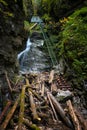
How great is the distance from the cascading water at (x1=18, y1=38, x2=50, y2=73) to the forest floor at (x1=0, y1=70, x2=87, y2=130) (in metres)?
2.94

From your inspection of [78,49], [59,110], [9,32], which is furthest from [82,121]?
[9,32]

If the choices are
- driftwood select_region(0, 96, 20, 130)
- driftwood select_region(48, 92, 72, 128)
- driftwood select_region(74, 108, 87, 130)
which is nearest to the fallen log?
driftwood select_region(0, 96, 20, 130)

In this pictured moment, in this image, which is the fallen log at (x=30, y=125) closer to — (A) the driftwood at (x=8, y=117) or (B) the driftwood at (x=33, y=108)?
(B) the driftwood at (x=33, y=108)

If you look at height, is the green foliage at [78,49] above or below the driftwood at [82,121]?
above

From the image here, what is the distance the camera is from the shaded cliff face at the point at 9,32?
7202 mm

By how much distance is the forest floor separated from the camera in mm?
4953

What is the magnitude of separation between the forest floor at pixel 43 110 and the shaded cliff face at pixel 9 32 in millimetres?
855

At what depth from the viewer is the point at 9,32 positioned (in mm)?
8148

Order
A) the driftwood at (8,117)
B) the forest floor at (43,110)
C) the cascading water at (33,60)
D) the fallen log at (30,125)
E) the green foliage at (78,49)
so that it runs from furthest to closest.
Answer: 1. the cascading water at (33,60)
2. the green foliage at (78,49)
3. the forest floor at (43,110)
4. the fallen log at (30,125)
5. the driftwood at (8,117)

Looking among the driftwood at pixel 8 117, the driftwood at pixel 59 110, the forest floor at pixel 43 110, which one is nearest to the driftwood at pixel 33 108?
the forest floor at pixel 43 110

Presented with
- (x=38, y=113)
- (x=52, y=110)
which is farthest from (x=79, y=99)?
(x=38, y=113)

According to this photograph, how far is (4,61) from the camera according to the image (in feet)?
23.8

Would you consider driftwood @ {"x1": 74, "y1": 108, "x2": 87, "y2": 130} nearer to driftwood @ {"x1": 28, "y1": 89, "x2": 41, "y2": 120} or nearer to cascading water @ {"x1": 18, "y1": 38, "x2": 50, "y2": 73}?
driftwood @ {"x1": 28, "y1": 89, "x2": 41, "y2": 120}

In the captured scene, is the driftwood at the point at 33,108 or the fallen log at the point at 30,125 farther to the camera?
the driftwood at the point at 33,108
